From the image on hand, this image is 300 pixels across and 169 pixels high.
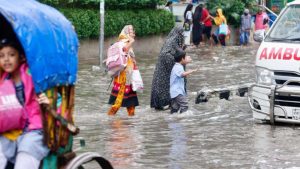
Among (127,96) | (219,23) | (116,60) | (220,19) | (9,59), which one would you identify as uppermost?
(9,59)

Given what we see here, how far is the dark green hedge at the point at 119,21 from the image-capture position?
90.1ft

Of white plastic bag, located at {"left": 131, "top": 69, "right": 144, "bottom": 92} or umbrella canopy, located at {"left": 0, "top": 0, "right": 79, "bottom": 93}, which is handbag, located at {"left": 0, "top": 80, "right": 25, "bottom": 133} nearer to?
umbrella canopy, located at {"left": 0, "top": 0, "right": 79, "bottom": 93}

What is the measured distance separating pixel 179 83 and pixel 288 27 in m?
2.32

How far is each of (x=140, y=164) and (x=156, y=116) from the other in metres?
4.85

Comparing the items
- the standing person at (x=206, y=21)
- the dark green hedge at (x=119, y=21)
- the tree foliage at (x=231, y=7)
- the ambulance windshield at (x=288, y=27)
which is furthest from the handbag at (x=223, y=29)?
the ambulance windshield at (x=288, y=27)

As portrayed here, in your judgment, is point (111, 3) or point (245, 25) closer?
point (111, 3)

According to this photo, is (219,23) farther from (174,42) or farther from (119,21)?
(174,42)

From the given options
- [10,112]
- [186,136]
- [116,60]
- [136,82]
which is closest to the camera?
[10,112]

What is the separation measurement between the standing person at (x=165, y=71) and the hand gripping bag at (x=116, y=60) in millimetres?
1162

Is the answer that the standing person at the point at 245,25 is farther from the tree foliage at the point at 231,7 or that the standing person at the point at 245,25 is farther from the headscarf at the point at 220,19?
the headscarf at the point at 220,19

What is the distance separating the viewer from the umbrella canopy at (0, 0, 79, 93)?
5859 millimetres

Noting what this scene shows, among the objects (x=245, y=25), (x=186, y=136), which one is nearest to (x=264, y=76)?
(x=186, y=136)

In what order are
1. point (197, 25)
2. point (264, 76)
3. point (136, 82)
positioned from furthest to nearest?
point (197, 25), point (136, 82), point (264, 76)

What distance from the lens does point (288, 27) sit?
13.3m
